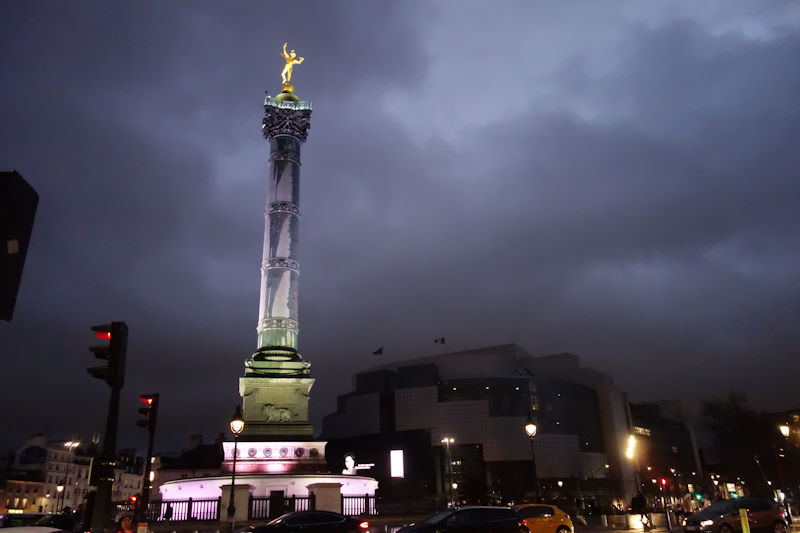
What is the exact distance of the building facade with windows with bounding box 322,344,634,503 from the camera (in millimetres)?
105625

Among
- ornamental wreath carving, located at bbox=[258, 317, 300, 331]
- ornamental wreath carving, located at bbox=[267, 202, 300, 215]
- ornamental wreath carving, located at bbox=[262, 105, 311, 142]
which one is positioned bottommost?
ornamental wreath carving, located at bbox=[258, 317, 300, 331]

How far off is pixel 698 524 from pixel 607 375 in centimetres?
11665

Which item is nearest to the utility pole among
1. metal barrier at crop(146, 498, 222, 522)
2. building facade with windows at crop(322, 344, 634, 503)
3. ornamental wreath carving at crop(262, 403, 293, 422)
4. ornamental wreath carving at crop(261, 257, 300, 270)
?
metal barrier at crop(146, 498, 222, 522)

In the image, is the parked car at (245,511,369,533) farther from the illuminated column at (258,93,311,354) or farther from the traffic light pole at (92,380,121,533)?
the illuminated column at (258,93,311,354)

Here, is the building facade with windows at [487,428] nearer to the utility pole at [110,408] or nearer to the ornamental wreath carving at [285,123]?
the ornamental wreath carving at [285,123]

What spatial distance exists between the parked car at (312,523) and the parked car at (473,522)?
1746mm

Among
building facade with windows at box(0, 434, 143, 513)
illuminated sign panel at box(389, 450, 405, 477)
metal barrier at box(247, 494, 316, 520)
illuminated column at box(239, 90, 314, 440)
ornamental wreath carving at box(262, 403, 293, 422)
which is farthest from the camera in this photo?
illuminated sign panel at box(389, 450, 405, 477)

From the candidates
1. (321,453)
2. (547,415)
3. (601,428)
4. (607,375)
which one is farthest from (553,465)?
(321,453)

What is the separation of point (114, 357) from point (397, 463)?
97222 mm

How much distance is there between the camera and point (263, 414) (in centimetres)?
4162

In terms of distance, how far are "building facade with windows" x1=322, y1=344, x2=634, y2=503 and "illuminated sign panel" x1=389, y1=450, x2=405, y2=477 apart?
1.75 feet

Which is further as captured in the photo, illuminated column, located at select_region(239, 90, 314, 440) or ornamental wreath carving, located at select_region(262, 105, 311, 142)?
ornamental wreath carving, located at select_region(262, 105, 311, 142)

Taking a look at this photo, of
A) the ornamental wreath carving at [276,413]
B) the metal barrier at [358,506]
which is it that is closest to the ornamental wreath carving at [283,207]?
the ornamental wreath carving at [276,413]

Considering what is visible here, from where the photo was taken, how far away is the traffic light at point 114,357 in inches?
352
